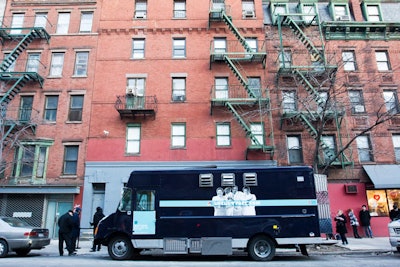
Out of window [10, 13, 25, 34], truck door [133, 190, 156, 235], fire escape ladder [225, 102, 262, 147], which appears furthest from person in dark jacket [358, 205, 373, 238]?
window [10, 13, 25, 34]

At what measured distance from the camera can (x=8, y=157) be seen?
19.5 metres

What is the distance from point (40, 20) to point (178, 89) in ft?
39.0

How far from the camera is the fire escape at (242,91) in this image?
19250 millimetres

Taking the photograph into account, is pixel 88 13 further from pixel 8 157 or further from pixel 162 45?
pixel 8 157

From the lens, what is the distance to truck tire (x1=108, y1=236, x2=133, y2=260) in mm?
10773

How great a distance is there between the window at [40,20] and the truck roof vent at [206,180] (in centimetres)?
1900

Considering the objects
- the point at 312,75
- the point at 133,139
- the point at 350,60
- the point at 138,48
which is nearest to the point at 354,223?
the point at 312,75

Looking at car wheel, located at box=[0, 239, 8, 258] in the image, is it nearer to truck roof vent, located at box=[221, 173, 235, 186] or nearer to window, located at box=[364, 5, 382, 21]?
truck roof vent, located at box=[221, 173, 235, 186]

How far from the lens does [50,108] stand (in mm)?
20734

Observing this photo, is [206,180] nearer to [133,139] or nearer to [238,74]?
[133,139]

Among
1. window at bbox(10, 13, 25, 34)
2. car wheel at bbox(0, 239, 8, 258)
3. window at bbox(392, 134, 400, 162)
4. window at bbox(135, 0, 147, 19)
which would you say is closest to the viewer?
car wheel at bbox(0, 239, 8, 258)

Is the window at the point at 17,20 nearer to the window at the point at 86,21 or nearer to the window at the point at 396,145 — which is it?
the window at the point at 86,21

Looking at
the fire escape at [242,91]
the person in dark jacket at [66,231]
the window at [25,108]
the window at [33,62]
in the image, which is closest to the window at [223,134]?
the fire escape at [242,91]

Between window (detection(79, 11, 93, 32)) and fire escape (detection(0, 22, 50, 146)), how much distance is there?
2505 millimetres
